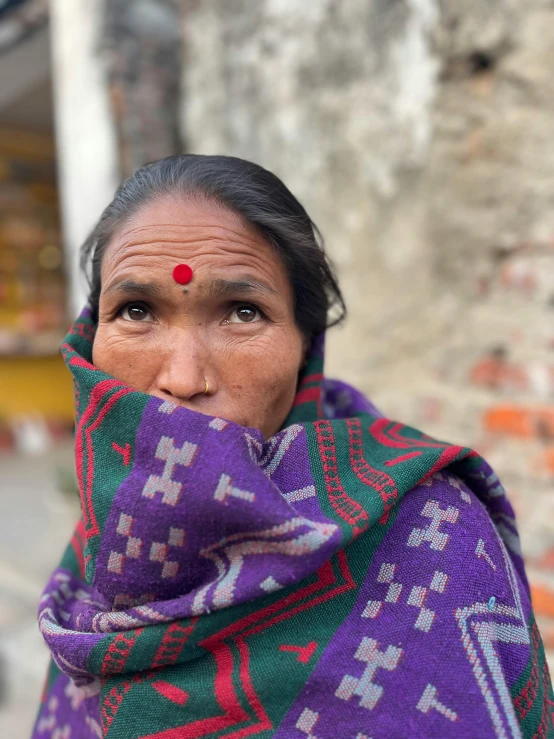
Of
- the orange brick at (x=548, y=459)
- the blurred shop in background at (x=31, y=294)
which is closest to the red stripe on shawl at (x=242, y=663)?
the orange brick at (x=548, y=459)

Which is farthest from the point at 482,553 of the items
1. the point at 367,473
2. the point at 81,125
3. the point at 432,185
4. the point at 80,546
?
the point at 81,125

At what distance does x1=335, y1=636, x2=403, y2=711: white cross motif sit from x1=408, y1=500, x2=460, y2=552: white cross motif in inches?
7.0

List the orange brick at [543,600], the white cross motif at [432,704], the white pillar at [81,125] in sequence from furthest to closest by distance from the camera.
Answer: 1. the white pillar at [81,125]
2. the orange brick at [543,600]
3. the white cross motif at [432,704]

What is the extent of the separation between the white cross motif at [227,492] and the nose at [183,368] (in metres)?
0.19

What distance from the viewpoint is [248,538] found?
93 cm

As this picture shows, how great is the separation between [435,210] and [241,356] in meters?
1.60

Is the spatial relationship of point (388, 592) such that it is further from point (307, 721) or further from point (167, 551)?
point (167, 551)

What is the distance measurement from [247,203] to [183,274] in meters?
0.21

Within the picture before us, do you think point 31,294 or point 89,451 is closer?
point 89,451

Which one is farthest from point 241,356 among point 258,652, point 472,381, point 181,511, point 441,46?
point 441,46

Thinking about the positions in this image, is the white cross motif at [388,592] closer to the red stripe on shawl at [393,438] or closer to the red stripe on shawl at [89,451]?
the red stripe on shawl at [393,438]

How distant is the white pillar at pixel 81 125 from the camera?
261 cm

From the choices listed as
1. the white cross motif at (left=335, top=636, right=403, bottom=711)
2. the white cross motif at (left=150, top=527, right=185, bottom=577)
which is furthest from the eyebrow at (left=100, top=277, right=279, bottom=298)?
the white cross motif at (left=335, top=636, right=403, bottom=711)

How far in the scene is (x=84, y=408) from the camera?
1103 mm
